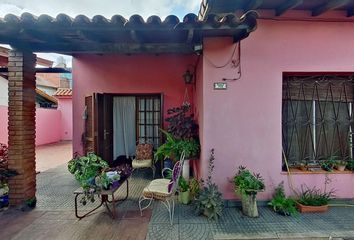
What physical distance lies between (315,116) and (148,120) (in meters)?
4.73

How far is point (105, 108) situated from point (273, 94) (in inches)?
186

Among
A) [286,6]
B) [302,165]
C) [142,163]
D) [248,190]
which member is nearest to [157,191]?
[248,190]

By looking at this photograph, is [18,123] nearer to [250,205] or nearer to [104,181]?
[104,181]

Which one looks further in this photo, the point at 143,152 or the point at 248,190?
the point at 143,152

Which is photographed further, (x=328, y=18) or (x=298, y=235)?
(x=328, y=18)

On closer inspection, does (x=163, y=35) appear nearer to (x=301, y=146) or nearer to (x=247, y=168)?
(x=247, y=168)

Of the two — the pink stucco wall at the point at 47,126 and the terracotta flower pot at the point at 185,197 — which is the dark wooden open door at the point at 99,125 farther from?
the pink stucco wall at the point at 47,126

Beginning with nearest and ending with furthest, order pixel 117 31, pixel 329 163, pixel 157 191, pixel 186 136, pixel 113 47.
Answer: pixel 117 31 → pixel 157 191 → pixel 113 47 → pixel 329 163 → pixel 186 136

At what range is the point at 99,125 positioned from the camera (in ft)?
21.0

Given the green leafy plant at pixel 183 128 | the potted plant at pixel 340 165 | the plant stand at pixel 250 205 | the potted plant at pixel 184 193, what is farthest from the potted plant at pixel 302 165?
the potted plant at pixel 184 193

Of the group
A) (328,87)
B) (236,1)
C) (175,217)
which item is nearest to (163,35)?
(236,1)

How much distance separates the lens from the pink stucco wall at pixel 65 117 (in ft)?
56.1

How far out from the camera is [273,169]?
4.40 meters

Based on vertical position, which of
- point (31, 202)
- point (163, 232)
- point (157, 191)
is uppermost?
point (157, 191)
